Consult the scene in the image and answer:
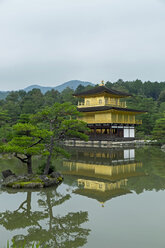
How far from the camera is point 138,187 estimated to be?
1277cm

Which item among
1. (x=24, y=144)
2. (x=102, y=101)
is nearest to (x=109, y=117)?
(x=102, y=101)


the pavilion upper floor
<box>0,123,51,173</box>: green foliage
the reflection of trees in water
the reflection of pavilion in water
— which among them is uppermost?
the pavilion upper floor

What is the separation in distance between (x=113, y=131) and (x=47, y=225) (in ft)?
112

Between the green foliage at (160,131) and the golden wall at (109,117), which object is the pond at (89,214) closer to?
the green foliage at (160,131)

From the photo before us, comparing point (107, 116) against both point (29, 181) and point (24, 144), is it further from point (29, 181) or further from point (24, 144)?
point (29, 181)

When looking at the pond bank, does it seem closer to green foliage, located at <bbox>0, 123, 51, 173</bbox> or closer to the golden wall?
the golden wall

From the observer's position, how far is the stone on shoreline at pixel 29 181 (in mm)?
Answer: 12500

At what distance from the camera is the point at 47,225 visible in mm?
7984

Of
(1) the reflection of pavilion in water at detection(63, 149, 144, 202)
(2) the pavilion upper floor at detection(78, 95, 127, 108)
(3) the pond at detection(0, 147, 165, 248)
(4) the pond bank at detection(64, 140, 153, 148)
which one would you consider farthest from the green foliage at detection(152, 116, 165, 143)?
(3) the pond at detection(0, 147, 165, 248)

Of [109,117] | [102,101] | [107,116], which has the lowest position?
[109,117]

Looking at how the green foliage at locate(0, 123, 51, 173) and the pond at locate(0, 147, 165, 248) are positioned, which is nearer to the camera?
the pond at locate(0, 147, 165, 248)

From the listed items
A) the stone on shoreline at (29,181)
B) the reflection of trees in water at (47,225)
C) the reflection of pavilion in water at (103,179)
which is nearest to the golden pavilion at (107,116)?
the reflection of pavilion in water at (103,179)

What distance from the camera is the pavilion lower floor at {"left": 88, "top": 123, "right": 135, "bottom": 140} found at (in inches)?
1545

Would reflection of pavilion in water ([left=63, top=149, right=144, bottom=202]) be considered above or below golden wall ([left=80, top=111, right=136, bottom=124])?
below
